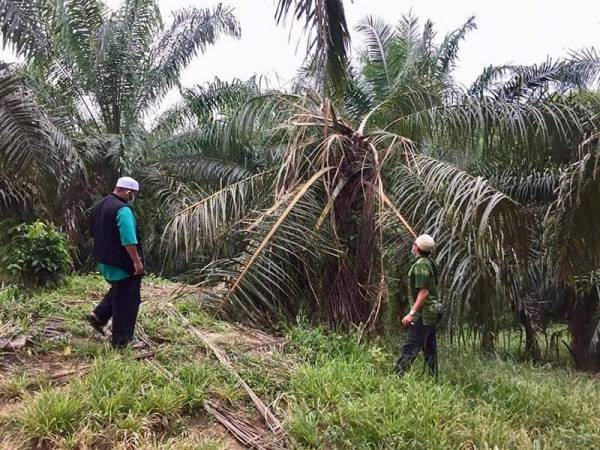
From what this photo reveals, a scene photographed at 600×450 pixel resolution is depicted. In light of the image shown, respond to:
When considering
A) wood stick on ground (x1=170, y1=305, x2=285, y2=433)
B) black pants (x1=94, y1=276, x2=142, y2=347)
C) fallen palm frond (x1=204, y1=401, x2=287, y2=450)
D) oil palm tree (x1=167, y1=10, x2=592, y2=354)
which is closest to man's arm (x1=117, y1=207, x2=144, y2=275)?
black pants (x1=94, y1=276, x2=142, y2=347)

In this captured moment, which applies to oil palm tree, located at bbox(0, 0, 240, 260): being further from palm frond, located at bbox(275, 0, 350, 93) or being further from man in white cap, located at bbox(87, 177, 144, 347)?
palm frond, located at bbox(275, 0, 350, 93)

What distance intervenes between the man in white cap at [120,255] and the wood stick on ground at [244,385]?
69 cm

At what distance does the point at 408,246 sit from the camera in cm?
702

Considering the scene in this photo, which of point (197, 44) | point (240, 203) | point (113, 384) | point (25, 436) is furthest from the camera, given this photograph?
point (197, 44)

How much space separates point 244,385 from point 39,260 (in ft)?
13.6

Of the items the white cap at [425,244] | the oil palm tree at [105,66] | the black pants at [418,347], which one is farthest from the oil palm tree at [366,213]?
the oil palm tree at [105,66]

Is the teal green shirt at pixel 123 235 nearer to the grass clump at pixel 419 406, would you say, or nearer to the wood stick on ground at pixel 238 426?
the wood stick on ground at pixel 238 426

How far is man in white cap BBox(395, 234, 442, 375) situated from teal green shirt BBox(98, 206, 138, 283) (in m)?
2.47

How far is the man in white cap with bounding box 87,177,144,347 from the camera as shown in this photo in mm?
5020

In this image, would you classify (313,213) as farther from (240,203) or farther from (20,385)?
(20,385)

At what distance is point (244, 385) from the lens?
4641 millimetres

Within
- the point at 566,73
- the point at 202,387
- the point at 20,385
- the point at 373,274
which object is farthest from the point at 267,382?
the point at 566,73

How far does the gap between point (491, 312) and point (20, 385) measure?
484cm

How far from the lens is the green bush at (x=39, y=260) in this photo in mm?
7625
